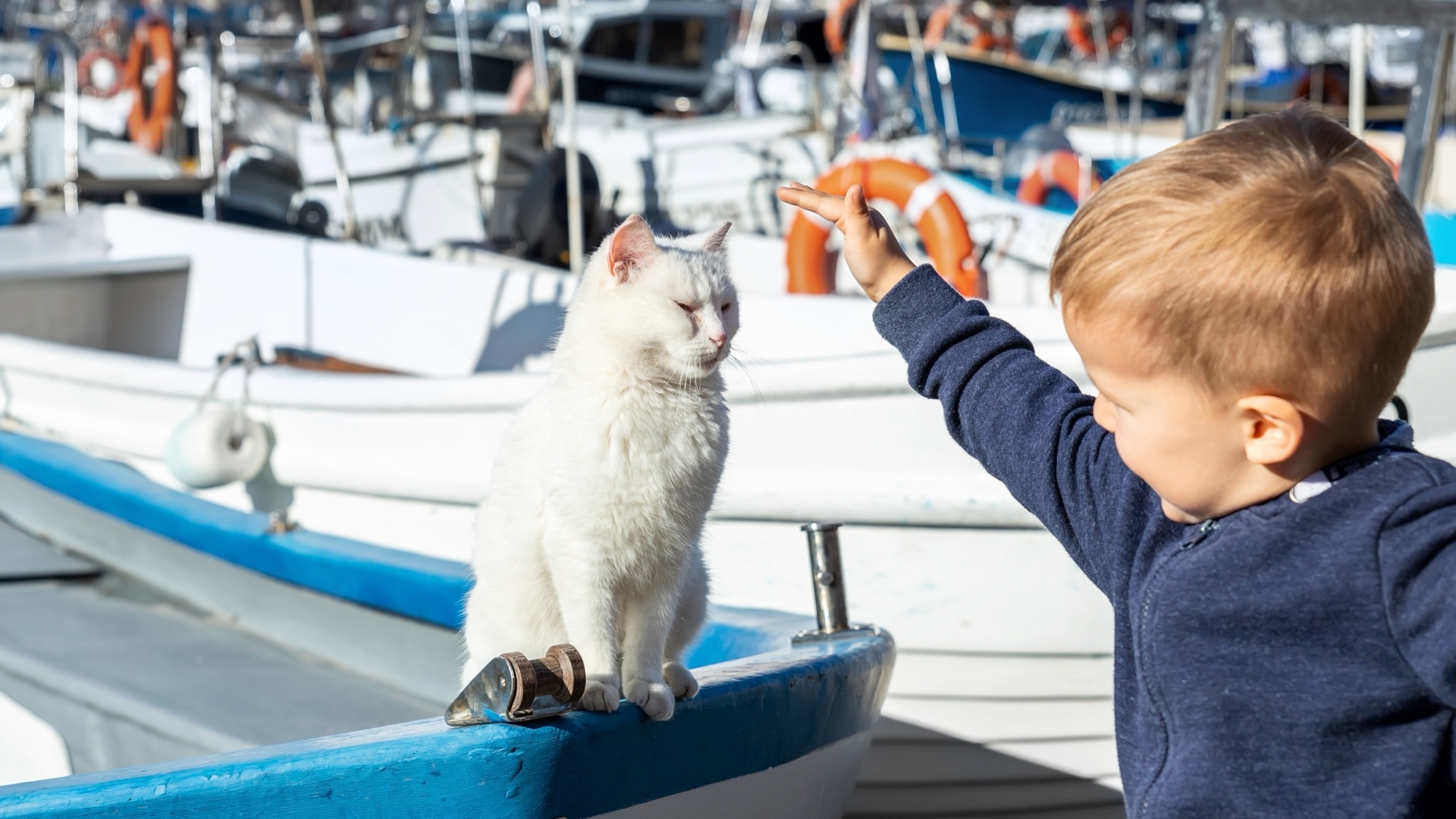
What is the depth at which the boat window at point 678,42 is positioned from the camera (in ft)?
41.7

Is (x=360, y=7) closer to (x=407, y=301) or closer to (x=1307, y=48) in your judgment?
(x=1307, y=48)

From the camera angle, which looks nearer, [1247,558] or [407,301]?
[1247,558]

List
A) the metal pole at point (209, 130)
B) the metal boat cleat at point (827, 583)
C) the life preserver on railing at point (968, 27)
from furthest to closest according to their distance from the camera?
the life preserver on railing at point (968, 27)
the metal pole at point (209, 130)
the metal boat cleat at point (827, 583)

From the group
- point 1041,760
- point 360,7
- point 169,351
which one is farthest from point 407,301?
point 360,7

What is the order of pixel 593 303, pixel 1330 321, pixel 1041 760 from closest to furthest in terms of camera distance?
pixel 1330 321 → pixel 593 303 → pixel 1041 760

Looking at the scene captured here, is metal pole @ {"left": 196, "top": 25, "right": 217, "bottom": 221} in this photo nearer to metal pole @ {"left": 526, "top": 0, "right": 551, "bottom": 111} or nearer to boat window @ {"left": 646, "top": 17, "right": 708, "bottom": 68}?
metal pole @ {"left": 526, "top": 0, "right": 551, "bottom": 111}

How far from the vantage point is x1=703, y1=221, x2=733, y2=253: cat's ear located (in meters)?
1.60

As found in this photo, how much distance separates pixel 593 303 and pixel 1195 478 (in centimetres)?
70

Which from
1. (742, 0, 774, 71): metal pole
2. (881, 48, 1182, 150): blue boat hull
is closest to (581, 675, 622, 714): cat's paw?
(742, 0, 774, 71): metal pole

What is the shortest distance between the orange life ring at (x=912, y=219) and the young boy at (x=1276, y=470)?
3041 mm

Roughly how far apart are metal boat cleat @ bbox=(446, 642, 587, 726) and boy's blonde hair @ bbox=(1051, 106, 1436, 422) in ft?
2.18

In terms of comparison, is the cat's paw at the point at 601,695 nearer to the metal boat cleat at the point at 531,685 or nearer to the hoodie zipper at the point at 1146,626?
the metal boat cleat at the point at 531,685

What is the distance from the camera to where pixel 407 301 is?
450 centimetres

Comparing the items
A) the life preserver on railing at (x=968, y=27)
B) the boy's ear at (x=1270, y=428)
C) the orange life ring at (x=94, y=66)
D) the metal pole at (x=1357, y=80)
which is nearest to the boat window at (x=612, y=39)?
the life preserver on railing at (x=968, y=27)
